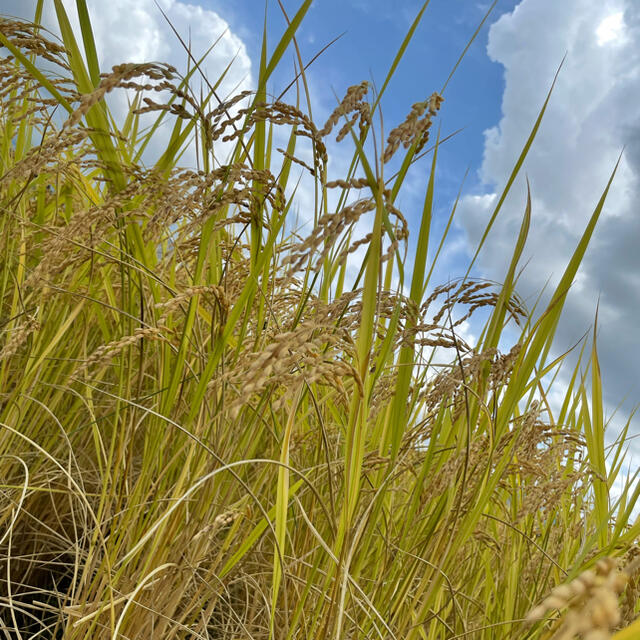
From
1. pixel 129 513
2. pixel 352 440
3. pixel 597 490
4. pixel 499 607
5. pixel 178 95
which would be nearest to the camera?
pixel 352 440

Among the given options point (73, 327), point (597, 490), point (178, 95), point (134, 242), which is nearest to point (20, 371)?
point (73, 327)

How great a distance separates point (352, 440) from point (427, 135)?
656 millimetres

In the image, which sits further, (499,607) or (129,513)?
(499,607)

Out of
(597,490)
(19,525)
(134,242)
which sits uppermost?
(134,242)

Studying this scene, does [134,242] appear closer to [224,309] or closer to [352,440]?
[224,309]

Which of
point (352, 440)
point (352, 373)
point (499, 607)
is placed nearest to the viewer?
point (352, 373)

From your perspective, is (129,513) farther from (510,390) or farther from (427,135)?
(427,135)

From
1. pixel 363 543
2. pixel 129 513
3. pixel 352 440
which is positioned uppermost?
pixel 352 440

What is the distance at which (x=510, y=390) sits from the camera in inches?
49.3

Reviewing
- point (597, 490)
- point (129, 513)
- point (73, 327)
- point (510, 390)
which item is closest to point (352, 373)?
point (510, 390)

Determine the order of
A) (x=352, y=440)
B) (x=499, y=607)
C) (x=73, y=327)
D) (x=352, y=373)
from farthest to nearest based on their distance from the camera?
(x=73, y=327), (x=499, y=607), (x=352, y=440), (x=352, y=373)

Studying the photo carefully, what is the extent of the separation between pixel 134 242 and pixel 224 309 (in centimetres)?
32

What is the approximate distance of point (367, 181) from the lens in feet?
3.05

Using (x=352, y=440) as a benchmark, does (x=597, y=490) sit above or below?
above
